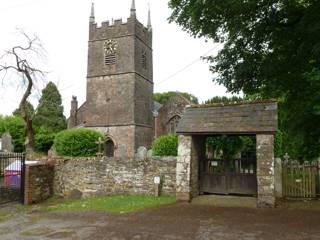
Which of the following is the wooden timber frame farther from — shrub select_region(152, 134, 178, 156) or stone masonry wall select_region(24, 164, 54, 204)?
shrub select_region(152, 134, 178, 156)

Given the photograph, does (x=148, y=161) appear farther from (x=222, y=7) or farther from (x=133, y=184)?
(x=222, y=7)

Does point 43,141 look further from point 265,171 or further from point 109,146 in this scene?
point 265,171

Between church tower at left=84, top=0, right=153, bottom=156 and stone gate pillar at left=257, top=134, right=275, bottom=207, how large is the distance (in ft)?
73.5

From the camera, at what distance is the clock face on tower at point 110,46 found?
36.4 m

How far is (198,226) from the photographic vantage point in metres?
9.35

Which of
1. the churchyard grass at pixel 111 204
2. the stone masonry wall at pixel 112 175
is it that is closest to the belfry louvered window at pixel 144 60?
the stone masonry wall at pixel 112 175

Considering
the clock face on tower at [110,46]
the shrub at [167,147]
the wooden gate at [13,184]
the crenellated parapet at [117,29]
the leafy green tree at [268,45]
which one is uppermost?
the crenellated parapet at [117,29]

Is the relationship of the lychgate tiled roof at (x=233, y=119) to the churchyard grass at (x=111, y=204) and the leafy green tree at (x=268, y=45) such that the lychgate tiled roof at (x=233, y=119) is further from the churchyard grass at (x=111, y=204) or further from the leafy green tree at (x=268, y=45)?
the churchyard grass at (x=111, y=204)

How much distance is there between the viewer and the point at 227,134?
1362 centimetres

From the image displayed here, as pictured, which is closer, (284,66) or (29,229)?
(29,229)

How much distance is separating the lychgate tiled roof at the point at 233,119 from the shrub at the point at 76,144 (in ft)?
40.1

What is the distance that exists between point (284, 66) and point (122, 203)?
7812 mm

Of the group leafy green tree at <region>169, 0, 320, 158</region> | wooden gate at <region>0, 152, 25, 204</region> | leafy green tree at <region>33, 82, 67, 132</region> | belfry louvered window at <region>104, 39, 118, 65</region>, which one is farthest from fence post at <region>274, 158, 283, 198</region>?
leafy green tree at <region>33, 82, 67, 132</region>

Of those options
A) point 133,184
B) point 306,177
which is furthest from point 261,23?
point 133,184
